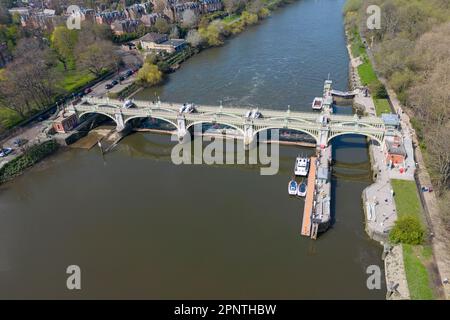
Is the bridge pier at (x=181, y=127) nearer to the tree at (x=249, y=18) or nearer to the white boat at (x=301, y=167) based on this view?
the white boat at (x=301, y=167)

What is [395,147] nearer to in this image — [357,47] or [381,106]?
[381,106]

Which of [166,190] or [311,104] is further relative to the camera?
[311,104]

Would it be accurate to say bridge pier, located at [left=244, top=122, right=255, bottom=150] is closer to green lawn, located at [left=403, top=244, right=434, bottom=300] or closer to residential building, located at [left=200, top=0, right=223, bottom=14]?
green lawn, located at [left=403, top=244, right=434, bottom=300]

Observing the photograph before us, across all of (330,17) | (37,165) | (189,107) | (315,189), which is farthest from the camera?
(330,17)

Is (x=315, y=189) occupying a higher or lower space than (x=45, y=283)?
higher

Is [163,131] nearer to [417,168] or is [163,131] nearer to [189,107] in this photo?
[189,107]

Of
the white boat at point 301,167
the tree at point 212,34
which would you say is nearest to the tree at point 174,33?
the tree at point 212,34

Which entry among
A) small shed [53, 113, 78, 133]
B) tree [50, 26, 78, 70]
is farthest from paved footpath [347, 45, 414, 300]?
tree [50, 26, 78, 70]

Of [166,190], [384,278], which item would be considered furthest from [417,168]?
[166,190]
